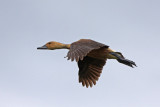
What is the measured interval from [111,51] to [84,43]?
105 centimetres

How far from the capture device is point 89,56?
12.7 meters

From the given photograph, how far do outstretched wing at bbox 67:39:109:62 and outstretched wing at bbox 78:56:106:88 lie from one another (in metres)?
1.62

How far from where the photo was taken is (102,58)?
12445mm

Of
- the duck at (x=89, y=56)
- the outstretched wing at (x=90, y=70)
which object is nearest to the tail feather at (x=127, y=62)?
the duck at (x=89, y=56)

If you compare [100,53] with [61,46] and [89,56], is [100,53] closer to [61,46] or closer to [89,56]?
[89,56]

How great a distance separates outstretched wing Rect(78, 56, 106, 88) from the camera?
1339 centimetres

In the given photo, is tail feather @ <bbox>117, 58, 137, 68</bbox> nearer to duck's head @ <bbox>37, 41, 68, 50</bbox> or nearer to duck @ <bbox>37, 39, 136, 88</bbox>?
duck @ <bbox>37, 39, 136, 88</bbox>

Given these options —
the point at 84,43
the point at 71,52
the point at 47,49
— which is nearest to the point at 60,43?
the point at 47,49

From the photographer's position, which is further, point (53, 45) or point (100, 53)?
point (53, 45)

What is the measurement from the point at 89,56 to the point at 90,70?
92 centimetres

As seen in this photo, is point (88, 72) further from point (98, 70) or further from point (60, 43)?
point (60, 43)

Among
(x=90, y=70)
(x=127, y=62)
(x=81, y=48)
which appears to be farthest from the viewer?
(x=90, y=70)

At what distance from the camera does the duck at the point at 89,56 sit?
10445 millimetres

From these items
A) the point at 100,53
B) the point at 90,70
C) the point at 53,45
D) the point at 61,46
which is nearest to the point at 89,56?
the point at 100,53
